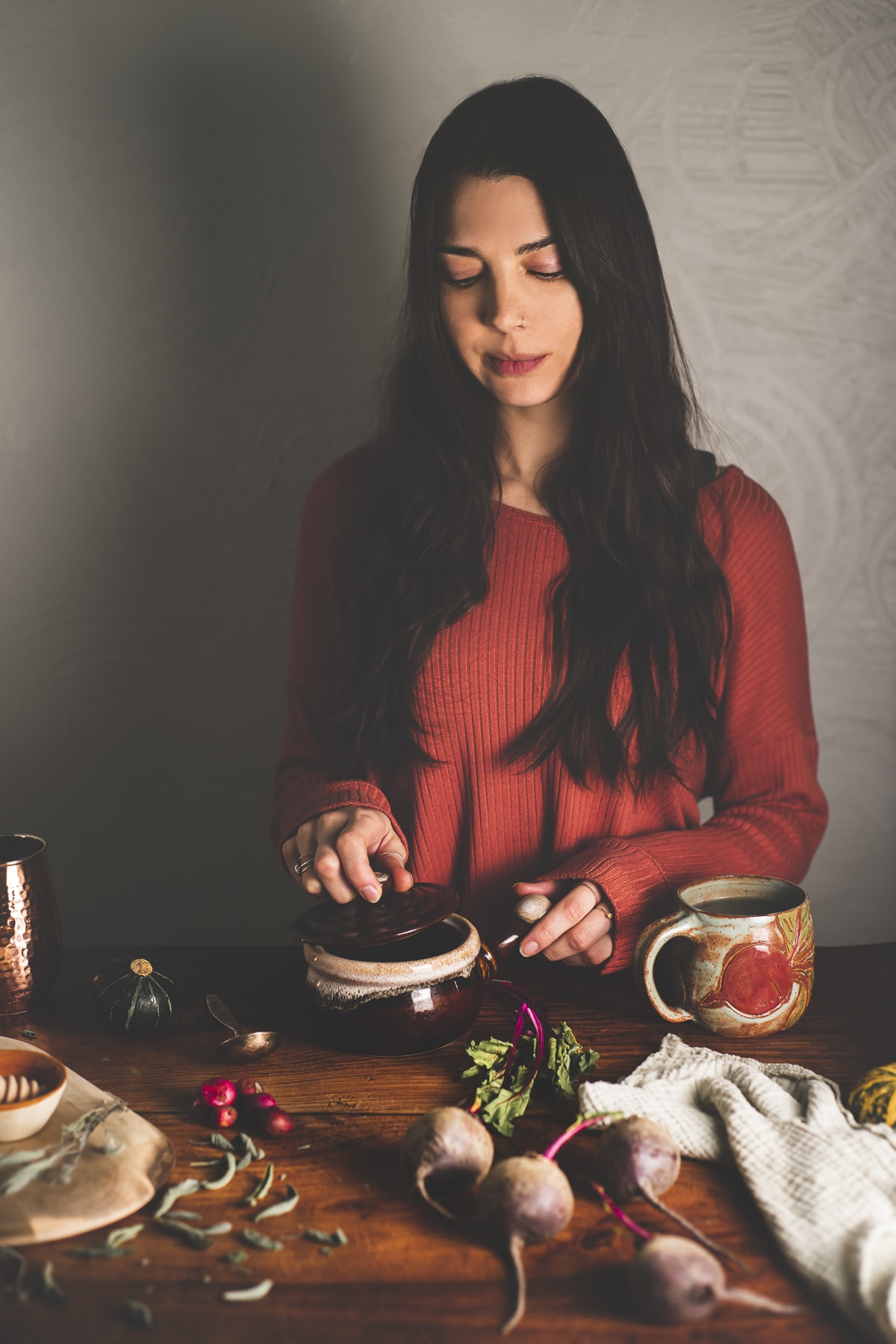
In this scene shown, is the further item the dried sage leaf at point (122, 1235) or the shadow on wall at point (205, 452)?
the shadow on wall at point (205, 452)

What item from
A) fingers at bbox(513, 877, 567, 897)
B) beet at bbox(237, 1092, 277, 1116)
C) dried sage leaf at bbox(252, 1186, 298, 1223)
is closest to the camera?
dried sage leaf at bbox(252, 1186, 298, 1223)

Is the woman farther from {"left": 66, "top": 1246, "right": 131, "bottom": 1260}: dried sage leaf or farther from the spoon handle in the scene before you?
{"left": 66, "top": 1246, "right": 131, "bottom": 1260}: dried sage leaf

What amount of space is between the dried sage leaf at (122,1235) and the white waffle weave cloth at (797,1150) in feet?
1.16

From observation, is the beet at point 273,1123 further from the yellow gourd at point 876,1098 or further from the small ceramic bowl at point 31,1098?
the yellow gourd at point 876,1098

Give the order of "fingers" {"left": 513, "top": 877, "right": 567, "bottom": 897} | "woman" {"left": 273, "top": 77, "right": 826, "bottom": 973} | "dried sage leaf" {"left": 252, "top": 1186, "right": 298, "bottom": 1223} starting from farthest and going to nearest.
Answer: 1. "woman" {"left": 273, "top": 77, "right": 826, "bottom": 973}
2. "fingers" {"left": 513, "top": 877, "right": 567, "bottom": 897}
3. "dried sage leaf" {"left": 252, "top": 1186, "right": 298, "bottom": 1223}

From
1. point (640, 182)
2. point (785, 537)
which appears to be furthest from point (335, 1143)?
point (640, 182)

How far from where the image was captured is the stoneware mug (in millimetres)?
954

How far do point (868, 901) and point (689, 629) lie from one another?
72 centimetres

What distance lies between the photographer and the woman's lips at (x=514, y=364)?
1.29m

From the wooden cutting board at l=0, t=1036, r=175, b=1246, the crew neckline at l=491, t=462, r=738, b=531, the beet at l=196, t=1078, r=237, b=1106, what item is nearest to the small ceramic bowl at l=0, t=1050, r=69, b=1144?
the wooden cutting board at l=0, t=1036, r=175, b=1246

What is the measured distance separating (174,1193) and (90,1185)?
6 centimetres

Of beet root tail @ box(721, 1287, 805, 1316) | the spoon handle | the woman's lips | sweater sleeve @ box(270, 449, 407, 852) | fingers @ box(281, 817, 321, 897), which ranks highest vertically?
the woman's lips

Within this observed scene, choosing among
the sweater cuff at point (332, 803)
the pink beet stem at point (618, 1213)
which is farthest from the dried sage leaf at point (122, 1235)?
the sweater cuff at point (332, 803)

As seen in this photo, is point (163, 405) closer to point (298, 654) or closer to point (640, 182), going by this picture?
point (298, 654)
